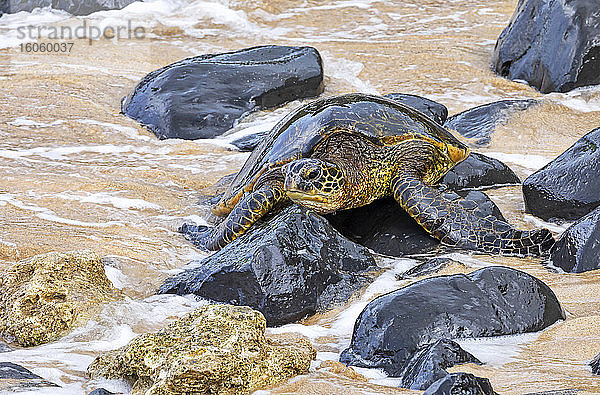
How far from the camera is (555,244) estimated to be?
14.0 feet

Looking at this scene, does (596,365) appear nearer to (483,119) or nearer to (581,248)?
(581,248)

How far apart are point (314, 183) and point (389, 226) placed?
0.69 meters

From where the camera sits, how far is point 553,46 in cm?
897

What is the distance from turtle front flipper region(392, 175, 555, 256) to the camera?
4.39 meters

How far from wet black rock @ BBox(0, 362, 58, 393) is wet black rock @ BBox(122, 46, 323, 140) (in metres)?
5.34

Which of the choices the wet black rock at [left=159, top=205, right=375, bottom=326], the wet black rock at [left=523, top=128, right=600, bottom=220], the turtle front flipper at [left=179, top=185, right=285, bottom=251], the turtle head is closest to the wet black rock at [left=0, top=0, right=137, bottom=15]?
the turtle front flipper at [left=179, top=185, right=285, bottom=251]

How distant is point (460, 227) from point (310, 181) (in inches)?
39.2

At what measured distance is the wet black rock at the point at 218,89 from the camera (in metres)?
7.97

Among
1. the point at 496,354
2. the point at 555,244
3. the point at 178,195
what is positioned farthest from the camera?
the point at 178,195

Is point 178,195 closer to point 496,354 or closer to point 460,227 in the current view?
point 460,227

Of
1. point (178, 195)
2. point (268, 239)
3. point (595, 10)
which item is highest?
point (595, 10)

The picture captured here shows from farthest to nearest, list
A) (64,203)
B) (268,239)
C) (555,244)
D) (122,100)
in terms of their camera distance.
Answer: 1. (122,100)
2. (64,203)
3. (555,244)
4. (268,239)

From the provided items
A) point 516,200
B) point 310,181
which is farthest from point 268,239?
point 516,200

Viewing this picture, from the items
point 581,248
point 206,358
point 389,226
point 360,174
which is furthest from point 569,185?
point 206,358
